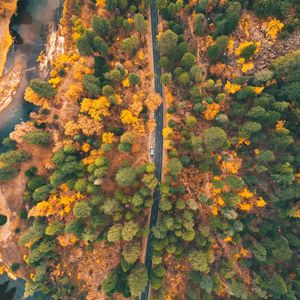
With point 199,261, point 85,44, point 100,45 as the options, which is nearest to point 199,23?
point 100,45

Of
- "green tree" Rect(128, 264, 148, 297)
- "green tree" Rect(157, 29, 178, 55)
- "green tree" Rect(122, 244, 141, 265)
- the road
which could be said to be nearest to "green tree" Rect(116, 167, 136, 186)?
the road

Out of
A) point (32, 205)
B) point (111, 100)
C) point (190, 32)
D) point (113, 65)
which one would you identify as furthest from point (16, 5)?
point (32, 205)

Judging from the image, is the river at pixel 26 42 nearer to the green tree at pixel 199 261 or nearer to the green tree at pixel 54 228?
the green tree at pixel 54 228

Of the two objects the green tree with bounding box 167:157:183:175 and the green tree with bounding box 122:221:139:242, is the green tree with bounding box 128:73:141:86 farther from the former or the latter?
the green tree with bounding box 122:221:139:242

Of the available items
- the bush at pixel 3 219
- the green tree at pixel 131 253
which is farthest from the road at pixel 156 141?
the bush at pixel 3 219

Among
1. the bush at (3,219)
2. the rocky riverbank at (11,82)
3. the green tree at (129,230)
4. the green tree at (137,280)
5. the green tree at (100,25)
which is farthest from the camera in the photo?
the rocky riverbank at (11,82)

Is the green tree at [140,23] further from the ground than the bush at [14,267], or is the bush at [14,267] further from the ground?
the green tree at [140,23]

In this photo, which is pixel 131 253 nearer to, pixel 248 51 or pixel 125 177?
pixel 125 177
